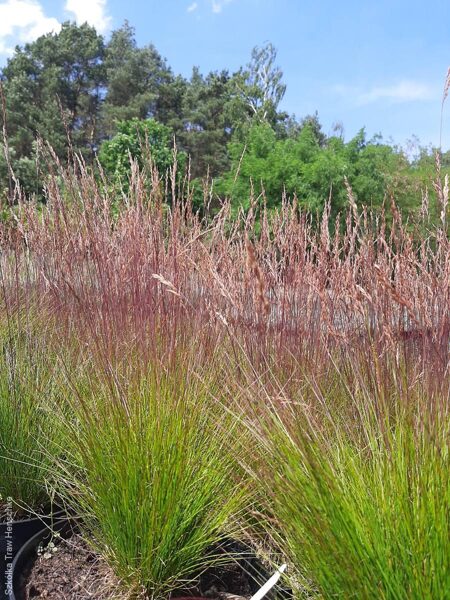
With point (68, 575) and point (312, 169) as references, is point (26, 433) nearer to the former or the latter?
point (68, 575)

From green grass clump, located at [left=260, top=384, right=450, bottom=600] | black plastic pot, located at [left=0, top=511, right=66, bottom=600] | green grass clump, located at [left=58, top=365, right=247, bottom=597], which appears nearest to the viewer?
green grass clump, located at [left=260, top=384, right=450, bottom=600]

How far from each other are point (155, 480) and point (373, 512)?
67cm

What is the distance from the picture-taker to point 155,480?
1.71 metres

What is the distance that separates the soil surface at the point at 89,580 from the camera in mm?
1826

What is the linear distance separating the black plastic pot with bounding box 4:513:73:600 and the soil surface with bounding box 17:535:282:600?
0.05 feet

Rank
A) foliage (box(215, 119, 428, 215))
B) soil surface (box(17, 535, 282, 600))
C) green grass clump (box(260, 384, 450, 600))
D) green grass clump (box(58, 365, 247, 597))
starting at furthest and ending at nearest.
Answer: foliage (box(215, 119, 428, 215)) < soil surface (box(17, 535, 282, 600)) < green grass clump (box(58, 365, 247, 597)) < green grass clump (box(260, 384, 450, 600))

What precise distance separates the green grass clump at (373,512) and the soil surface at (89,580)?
0.39 m

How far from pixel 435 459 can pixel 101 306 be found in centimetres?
147

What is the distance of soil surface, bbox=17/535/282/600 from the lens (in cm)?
183

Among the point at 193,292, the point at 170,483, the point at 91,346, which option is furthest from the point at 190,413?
the point at 193,292

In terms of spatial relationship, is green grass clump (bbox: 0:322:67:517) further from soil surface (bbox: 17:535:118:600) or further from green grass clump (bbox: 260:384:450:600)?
green grass clump (bbox: 260:384:450:600)

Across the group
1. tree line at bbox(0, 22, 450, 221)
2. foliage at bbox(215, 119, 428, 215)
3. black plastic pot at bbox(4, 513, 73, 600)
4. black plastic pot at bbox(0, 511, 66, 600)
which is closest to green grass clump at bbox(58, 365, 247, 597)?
black plastic pot at bbox(4, 513, 73, 600)

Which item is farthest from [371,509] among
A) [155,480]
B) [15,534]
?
[15,534]

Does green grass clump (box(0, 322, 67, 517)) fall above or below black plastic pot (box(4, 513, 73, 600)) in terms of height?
above
